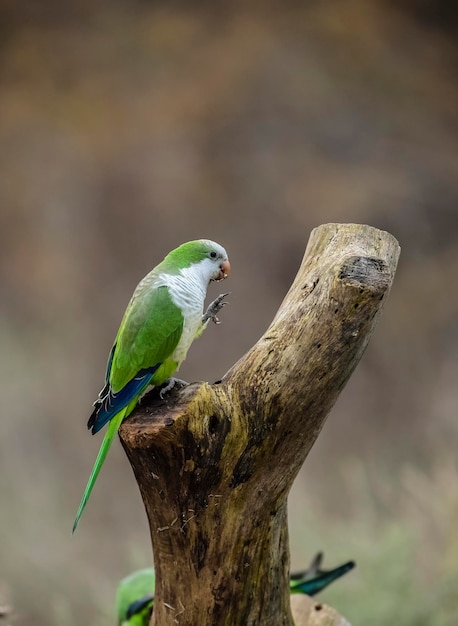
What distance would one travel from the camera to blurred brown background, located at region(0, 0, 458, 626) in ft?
13.4

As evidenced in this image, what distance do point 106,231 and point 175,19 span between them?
1.46 meters

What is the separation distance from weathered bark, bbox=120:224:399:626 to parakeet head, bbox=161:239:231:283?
1.06 feet

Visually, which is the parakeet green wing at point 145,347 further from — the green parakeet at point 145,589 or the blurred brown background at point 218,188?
the blurred brown background at point 218,188

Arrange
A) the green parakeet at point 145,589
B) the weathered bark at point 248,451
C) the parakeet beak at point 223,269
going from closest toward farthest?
the weathered bark at point 248,451
the parakeet beak at point 223,269
the green parakeet at point 145,589

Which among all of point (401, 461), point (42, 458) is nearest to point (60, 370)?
point (42, 458)

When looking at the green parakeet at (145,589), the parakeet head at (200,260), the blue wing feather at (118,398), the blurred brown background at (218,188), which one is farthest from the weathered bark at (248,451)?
the blurred brown background at (218,188)

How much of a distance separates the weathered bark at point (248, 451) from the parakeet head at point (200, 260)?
323 millimetres

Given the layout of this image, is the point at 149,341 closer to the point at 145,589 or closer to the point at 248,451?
the point at 248,451

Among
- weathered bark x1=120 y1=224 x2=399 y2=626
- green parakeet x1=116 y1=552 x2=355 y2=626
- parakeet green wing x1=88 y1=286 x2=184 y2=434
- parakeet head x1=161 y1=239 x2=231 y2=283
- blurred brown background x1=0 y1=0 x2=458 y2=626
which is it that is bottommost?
green parakeet x1=116 y1=552 x2=355 y2=626

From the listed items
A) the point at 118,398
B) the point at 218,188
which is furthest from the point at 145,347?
the point at 218,188

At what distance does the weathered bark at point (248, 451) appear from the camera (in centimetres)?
155

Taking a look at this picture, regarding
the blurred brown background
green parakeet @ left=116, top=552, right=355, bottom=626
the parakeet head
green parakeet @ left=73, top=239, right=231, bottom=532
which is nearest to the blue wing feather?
green parakeet @ left=73, top=239, right=231, bottom=532

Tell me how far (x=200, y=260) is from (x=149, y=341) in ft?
1.12

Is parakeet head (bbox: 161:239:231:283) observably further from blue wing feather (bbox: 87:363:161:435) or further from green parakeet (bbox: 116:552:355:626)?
green parakeet (bbox: 116:552:355:626)
